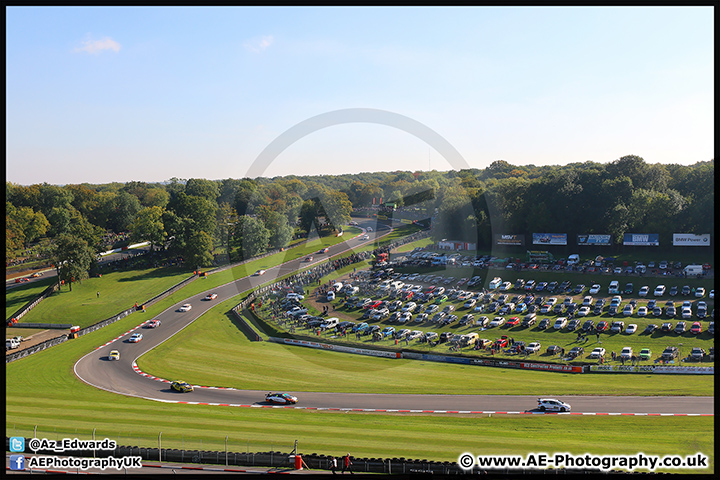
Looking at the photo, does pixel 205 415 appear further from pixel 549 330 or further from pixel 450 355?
pixel 549 330

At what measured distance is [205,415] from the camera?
29938 millimetres

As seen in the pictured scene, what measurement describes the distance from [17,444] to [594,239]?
75.6 metres

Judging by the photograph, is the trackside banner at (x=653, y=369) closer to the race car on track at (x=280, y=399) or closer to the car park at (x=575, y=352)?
the car park at (x=575, y=352)

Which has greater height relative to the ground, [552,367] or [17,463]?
[17,463]

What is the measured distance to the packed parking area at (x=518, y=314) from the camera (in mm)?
41938

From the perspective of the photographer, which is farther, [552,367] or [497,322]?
[497,322]

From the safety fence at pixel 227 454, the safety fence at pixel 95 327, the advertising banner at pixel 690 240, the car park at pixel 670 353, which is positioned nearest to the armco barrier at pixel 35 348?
the safety fence at pixel 95 327

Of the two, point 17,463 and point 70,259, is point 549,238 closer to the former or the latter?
point 17,463

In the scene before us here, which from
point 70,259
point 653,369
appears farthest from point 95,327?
point 653,369

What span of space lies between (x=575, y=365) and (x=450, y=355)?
10102mm

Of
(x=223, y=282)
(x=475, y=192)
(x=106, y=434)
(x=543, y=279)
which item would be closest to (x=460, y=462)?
(x=106, y=434)

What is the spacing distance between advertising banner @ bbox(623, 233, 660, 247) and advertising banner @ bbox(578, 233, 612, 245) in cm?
236

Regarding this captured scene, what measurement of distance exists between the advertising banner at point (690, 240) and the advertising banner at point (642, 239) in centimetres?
238

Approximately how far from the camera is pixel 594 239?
244 feet
